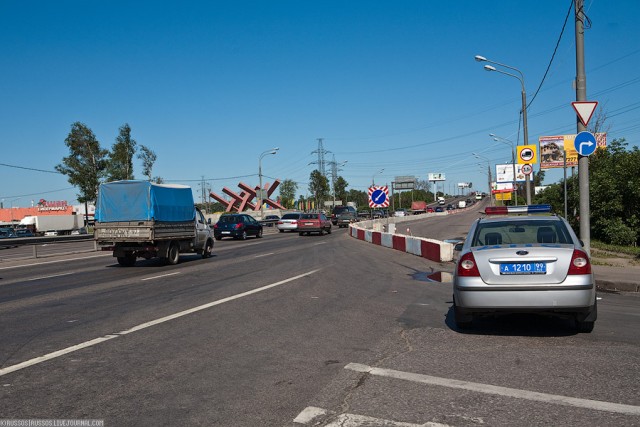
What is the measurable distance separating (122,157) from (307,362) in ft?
214

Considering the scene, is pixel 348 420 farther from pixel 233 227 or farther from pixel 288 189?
pixel 288 189

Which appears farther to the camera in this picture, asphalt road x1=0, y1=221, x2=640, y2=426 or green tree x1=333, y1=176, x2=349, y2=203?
green tree x1=333, y1=176, x2=349, y2=203

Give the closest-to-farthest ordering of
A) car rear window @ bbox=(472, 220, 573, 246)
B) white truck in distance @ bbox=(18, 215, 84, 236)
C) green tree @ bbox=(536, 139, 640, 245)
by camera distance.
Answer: car rear window @ bbox=(472, 220, 573, 246)
green tree @ bbox=(536, 139, 640, 245)
white truck in distance @ bbox=(18, 215, 84, 236)

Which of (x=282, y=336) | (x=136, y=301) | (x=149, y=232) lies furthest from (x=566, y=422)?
(x=149, y=232)

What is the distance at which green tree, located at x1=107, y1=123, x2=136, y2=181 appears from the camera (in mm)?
65312

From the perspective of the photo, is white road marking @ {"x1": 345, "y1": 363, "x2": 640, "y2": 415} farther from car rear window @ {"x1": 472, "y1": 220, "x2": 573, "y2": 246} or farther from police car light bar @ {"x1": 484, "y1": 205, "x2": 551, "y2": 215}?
police car light bar @ {"x1": 484, "y1": 205, "x2": 551, "y2": 215}

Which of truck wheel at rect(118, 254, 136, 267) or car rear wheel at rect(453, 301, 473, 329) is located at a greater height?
car rear wheel at rect(453, 301, 473, 329)

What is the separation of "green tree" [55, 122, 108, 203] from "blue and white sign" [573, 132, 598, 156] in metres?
55.7

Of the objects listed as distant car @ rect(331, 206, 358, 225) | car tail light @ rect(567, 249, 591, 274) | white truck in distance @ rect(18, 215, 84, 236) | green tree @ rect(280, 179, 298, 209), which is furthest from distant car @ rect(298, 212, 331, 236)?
green tree @ rect(280, 179, 298, 209)

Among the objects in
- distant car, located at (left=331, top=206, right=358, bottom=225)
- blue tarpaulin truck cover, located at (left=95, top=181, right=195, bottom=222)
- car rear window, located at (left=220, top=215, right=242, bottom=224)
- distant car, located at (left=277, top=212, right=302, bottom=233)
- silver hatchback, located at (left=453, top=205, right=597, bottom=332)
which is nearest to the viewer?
silver hatchback, located at (left=453, top=205, right=597, bottom=332)

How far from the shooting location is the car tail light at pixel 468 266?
267 inches

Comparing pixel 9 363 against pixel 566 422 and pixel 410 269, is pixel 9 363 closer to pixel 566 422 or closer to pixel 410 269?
pixel 566 422

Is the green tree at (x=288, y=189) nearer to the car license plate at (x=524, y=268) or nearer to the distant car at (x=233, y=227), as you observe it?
the distant car at (x=233, y=227)

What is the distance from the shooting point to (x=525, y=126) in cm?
2945
